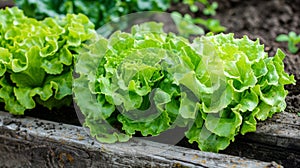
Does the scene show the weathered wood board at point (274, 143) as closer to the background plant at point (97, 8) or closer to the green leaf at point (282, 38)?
the green leaf at point (282, 38)

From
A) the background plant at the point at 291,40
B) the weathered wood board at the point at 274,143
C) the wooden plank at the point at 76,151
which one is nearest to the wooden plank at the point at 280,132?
the weathered wood board at the point at 274,143

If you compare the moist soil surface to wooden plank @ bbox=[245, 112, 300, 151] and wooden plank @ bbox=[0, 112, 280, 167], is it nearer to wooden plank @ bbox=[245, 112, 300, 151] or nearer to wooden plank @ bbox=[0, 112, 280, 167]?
wooden plank @ bbox=[245, 112, 300, 151]

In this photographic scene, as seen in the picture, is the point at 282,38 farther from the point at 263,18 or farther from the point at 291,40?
the point at 263,18

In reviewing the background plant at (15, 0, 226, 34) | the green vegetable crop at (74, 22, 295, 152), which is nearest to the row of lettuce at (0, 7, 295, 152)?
the green vegetable crop at (74, 22, 295, 152)

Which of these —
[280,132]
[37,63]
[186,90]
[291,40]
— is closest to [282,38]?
[291,40]

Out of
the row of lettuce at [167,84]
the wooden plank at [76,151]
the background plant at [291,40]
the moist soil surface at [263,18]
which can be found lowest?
the wooden plank at [76,151]

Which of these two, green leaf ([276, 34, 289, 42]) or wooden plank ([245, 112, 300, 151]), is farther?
green leaf ([276, 34, 289, 42])

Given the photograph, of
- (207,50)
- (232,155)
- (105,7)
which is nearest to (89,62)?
(207,50)
